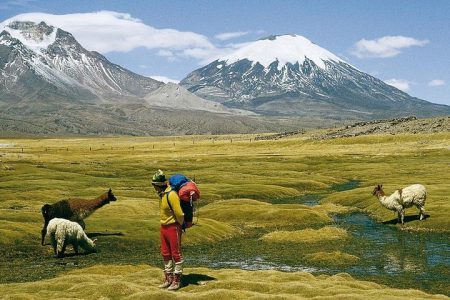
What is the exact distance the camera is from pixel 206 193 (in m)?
83.6

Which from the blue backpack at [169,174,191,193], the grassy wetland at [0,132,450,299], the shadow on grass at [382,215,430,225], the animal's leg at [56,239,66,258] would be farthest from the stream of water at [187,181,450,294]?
the blue backpack at [169,174,191,193]

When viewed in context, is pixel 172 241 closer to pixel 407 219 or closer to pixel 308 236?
pixel 308 236

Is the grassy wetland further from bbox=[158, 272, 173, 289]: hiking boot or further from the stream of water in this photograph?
bbox=[158, 272, 173, 289]: hiking boot

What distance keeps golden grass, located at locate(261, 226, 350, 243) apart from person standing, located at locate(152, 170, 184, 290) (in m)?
24.8

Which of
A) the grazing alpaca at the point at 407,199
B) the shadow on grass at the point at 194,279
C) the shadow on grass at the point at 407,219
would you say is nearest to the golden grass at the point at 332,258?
the shadow on grass at the point at 194,279

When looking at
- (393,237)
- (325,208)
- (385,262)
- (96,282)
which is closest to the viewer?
(96,282)

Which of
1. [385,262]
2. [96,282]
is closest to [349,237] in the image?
[385,262]

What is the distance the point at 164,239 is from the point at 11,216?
1435 inches

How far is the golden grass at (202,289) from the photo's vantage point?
24047mm

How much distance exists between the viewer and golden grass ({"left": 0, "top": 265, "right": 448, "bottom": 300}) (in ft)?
78.9

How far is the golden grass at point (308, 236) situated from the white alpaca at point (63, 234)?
16707 mm

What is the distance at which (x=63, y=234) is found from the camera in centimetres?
3934

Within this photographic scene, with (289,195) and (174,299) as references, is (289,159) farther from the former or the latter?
(174,299)

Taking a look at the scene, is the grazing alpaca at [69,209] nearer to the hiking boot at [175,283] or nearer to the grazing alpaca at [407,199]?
the hiking boot at [175,283]
